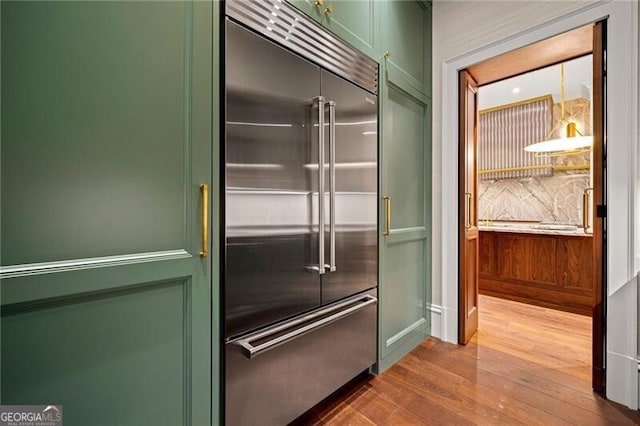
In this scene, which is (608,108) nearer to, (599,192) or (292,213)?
(599,192)

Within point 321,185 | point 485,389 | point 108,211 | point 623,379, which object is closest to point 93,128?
point 108,211

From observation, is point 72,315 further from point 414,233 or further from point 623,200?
point 623,200

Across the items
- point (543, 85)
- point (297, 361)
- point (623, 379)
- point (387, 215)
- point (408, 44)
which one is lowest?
point (623, 379)

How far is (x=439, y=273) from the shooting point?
2.50 meters

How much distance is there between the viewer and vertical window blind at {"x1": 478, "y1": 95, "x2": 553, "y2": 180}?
14.1 ft

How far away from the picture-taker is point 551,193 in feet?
14.0

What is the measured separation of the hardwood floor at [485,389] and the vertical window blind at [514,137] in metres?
2.71

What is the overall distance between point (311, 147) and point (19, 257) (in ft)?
3.70

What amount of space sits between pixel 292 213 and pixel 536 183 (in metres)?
4.57

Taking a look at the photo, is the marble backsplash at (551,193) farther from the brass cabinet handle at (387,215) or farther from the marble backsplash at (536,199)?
the brass cabinet handle at (387,215)

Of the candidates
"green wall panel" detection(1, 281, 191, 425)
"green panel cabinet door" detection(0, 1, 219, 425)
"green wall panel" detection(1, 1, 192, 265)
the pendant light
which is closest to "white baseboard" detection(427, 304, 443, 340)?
"green panel cabinet door" detection(0, 1, 219, 425)

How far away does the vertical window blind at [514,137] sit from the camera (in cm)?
429

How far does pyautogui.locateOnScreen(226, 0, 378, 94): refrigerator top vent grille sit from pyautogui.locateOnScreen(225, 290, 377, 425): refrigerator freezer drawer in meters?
1.32

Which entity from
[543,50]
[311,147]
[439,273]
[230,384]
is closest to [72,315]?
[230,384]
